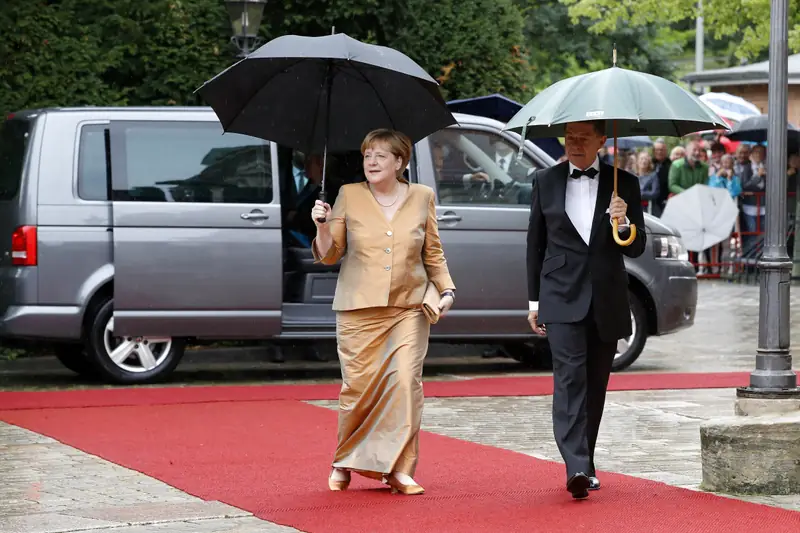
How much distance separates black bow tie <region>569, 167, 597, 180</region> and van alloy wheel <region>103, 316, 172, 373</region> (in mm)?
5368

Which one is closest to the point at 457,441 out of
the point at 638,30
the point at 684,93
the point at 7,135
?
the point at 684,93

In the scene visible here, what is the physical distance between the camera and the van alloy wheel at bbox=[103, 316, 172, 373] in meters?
11.9

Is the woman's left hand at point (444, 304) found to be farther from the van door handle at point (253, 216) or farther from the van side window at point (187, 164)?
the van side window at point (187, 164)

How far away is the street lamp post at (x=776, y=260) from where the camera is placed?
768 centimetres

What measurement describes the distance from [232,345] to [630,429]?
5.54 m

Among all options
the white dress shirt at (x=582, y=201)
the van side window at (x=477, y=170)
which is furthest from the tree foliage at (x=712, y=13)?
the white dress shirt at (x=582, y=201)

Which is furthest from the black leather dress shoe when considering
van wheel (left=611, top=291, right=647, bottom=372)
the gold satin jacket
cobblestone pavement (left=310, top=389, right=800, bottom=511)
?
van wheel (left=611, top=291, right=647, bottom=372)

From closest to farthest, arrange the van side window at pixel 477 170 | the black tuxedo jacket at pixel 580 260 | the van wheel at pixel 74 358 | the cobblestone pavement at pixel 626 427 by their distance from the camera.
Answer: the black tuxedo jacket at pixel 580 260
the cobblestone pavement at pixel 626 427
the van side window at pixel 477 170
the van wheel at pixel 74 358

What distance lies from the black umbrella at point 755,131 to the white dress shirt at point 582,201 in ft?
54.1

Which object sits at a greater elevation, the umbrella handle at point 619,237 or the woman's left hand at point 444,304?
the umbrella handle at point 619,237

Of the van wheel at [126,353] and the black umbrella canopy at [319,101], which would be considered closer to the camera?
the black umbrella canopy at [319,101]

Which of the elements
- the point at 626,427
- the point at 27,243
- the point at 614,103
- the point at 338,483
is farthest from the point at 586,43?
the point at 614,103

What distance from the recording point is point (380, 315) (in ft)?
24.7

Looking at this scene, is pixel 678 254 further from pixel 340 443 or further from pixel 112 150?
pixel 340 443
